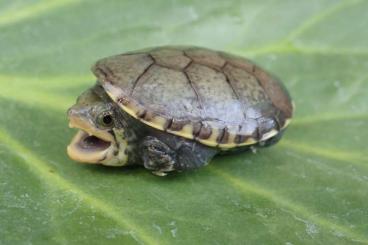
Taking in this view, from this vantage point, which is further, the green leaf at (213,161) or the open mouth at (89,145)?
the open mouth at (89,145)

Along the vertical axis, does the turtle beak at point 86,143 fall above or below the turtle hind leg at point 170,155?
above

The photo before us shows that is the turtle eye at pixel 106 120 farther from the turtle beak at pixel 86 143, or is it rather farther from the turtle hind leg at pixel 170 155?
the turtle hind leg at pixel 170 155

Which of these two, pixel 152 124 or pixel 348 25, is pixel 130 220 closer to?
pixel 152 124

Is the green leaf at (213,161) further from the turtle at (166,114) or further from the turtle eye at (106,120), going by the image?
the turtle eye at (106,120)

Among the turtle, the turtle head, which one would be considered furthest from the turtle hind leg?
the turtle head

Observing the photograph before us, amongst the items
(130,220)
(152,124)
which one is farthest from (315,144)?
(130,220)

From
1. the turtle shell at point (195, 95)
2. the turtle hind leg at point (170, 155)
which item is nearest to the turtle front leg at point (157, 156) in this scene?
the turtle hind leg at point (170, 155)
